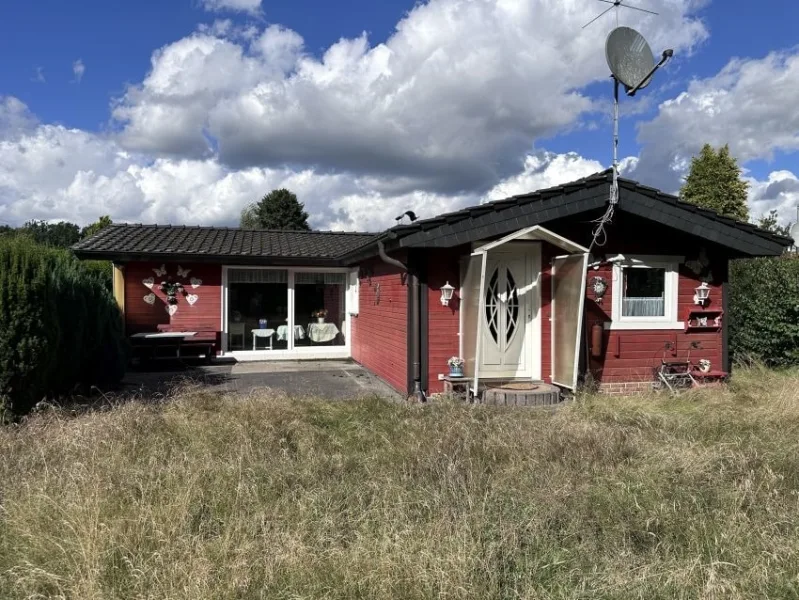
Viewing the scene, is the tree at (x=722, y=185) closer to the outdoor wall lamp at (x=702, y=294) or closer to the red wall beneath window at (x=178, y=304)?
the outdoor wall lamp at (x=702, y=294)

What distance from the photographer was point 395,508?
3.66m

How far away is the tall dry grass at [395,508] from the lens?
9.62ft

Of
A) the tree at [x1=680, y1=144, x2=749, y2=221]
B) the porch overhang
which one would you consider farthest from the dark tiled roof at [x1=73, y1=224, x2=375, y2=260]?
the tree at [x1=680, y1=144, x2=749, y2=221]

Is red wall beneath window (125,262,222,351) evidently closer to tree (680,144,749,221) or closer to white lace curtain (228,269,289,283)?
white lace curtain (228,269,289,283)

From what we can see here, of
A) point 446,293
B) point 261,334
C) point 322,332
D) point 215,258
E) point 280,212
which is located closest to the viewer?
point 446,293

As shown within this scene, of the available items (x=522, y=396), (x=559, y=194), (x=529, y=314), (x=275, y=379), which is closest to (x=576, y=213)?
(x=559, y=194)

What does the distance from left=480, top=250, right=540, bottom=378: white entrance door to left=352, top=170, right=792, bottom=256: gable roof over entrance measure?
656 millimetres

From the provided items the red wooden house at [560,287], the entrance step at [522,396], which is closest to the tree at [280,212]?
the red wooden house at [560,287]

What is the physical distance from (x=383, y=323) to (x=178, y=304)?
5.07 metres

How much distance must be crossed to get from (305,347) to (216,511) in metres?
→ 9.38

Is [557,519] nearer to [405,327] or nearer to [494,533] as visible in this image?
[494,533]

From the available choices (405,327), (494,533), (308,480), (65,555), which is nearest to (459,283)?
(405,327)

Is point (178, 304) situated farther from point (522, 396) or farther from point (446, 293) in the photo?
point (522, 396)

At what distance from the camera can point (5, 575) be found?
9.98 ft
